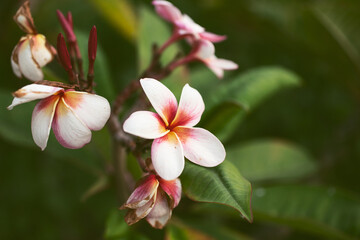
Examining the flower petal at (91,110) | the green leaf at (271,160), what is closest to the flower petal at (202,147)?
the flower petal at (91,110)

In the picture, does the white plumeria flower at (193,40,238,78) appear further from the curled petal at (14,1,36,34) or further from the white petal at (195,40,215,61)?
the curled petal at (14,1,36,34)

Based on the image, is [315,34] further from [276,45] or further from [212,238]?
[212,238]

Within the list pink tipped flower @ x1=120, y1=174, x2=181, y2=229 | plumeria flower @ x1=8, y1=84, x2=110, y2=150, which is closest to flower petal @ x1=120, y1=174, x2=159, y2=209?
pink tipped flower @ x1=120, y1=174, x2=181, y2=229

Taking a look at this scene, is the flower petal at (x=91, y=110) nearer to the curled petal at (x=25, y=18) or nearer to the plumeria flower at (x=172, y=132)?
the plumeria flower at (x=172, y=132)

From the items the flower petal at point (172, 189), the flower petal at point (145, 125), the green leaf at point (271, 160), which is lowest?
the green leaf at point (271, 160)

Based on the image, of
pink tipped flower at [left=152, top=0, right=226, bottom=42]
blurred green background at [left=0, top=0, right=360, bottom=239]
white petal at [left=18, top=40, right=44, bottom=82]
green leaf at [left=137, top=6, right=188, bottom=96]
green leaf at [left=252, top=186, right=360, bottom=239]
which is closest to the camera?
white petal at [left=18, top=40, right=44, bottom=82]

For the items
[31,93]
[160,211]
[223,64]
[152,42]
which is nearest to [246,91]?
[223,64]

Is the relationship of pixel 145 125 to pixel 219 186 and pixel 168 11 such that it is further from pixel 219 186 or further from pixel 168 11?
pixel 168 11

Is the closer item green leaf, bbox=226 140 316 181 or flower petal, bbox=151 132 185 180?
flower petal, bbox=151 132 185 180
